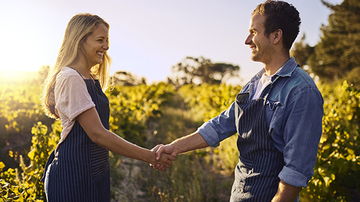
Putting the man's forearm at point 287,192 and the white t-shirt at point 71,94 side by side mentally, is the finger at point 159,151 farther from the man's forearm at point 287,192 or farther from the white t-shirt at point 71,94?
the man's forearm at point 287,192

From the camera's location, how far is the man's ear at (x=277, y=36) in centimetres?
145

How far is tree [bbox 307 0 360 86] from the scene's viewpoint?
70.9ft

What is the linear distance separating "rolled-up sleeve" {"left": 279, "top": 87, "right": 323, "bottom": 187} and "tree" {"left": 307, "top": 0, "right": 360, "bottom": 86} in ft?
81.9

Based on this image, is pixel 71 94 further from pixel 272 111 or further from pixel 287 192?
pixel 287 192

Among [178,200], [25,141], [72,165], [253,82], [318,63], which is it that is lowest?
[178,200]

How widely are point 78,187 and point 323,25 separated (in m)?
35.9

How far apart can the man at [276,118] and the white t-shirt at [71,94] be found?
979 mm

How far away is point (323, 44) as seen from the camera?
29.2 metres

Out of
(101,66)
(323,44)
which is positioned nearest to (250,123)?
(101,66)

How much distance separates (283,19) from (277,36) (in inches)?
4.0

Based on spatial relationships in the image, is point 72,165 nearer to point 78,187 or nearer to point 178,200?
point 78,187

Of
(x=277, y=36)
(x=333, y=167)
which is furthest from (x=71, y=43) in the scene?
(x=333, y=167)

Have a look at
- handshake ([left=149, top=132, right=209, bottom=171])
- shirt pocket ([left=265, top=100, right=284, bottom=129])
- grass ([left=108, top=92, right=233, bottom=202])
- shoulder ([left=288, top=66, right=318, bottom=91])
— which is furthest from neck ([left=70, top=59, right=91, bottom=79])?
grass ([left=108, top=92, right=233, bottom=202])

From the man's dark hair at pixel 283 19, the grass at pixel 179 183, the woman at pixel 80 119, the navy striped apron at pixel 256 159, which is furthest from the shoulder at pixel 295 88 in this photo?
the grass at pixel 179 183
